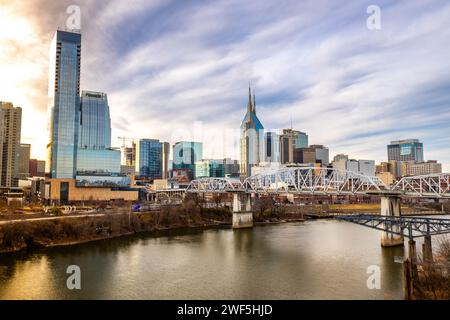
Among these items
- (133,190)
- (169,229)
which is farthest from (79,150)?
(169,229)

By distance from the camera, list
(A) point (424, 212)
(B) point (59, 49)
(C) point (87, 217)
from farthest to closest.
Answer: (B) point (59, 49), (A) point (424, 212), (C) point (87, 217)

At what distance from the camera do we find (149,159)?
7003 inches

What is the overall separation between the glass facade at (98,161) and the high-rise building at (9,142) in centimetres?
2962

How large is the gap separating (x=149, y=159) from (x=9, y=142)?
266 ft

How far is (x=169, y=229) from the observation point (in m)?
47.2

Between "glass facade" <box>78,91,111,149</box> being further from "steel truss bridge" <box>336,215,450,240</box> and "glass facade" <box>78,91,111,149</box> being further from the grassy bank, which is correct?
"steel truss bridge" <box>336,215,450,240</box>

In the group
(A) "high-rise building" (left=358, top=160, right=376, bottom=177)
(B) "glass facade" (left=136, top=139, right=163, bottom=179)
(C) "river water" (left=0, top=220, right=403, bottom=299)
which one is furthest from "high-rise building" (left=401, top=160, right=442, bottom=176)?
(C) "river water" (left=0, top=220, right=403, bottom=299)

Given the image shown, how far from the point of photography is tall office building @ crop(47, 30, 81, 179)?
79000 mm

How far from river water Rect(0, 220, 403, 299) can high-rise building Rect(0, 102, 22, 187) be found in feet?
254

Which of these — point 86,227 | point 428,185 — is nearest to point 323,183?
point 428,185

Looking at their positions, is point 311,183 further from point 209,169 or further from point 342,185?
point 209,169

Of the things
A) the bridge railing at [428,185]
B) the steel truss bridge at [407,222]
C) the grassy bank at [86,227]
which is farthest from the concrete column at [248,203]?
the steel truss bridge at [407,222]
